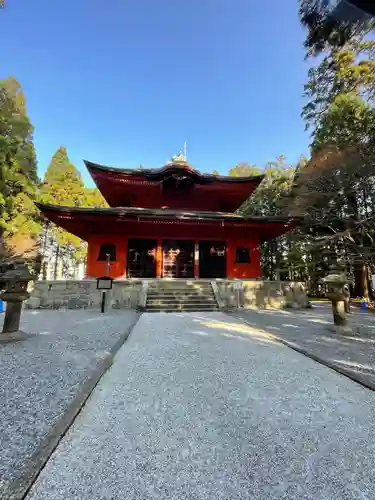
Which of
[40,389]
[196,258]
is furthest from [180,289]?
[40,389]

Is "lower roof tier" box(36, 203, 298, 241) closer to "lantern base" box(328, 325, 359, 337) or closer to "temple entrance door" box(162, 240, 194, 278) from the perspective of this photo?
"temple entrance door" box(162, 240, 194, 278)

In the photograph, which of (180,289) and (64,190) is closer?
(180,289)

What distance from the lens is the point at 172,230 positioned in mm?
11625

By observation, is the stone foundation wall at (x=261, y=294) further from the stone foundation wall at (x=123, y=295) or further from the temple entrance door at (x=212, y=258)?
the temple entrance door at (x=212, y=258)

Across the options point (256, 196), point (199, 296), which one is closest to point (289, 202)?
point (256, 196)

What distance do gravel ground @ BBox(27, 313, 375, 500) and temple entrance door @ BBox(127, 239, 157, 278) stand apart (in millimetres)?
8527

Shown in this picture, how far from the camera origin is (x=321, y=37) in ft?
7.77

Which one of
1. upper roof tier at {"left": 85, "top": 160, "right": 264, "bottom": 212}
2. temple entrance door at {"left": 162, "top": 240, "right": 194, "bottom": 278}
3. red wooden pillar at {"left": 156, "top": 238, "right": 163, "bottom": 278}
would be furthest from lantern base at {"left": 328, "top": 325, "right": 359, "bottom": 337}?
upper roof tier at {"left": 85, "top": 160, "right": 264, "bottom": 212}

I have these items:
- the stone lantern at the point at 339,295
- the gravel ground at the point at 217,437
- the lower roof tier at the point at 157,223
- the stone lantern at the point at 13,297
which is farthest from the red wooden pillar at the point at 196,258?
the gravel ground at the point at 217,437

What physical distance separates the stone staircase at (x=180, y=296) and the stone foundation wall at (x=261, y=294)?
1.99 feet

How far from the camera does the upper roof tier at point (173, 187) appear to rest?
39.6ft

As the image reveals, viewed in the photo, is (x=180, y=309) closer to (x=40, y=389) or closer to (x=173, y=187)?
(x=40, y=389)

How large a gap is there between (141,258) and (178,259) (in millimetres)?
1773

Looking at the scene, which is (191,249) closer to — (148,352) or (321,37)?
(148,352)
